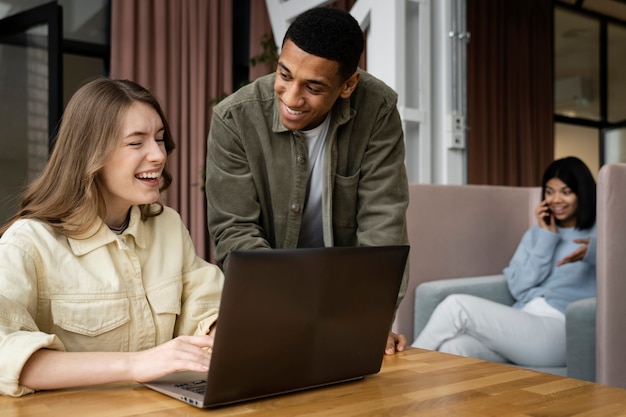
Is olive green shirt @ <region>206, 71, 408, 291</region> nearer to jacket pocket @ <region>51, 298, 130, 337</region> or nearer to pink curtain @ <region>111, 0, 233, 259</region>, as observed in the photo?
jacket pocket @ <region>51, 298, 130, 337</region>

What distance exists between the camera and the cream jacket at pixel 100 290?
0.94 metres

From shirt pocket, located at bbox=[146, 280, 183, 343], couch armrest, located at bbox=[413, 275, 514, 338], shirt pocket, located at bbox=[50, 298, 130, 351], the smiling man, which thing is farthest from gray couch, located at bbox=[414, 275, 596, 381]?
shirt pocket, located at bbox=[50, 298, 130, 351]

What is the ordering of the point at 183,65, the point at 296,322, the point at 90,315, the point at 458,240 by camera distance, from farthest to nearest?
1. the point at 183,65
2. the point at 458,240
3. the point at 90,315
4. the point at 296,322

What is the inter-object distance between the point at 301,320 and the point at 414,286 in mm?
1992

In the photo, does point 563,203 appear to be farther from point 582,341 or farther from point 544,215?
point 582,341

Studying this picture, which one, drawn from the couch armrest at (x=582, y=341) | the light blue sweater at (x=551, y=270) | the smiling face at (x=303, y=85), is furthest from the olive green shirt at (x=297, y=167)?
the light blue sweater at (x=551, y=270)

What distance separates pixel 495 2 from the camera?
5980mm

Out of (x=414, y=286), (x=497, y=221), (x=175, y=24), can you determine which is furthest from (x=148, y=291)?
(x=175, y=24)

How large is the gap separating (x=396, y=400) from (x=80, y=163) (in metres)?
0.65

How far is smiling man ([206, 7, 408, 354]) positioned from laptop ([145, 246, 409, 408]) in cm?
52

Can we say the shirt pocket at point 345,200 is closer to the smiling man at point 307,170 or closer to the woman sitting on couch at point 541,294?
the smiling man at point 307,170

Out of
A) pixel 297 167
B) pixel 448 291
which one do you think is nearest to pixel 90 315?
pixel 297 167

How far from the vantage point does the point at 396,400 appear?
905 millimetres

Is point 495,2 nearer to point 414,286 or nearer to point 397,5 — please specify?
point 397,5
